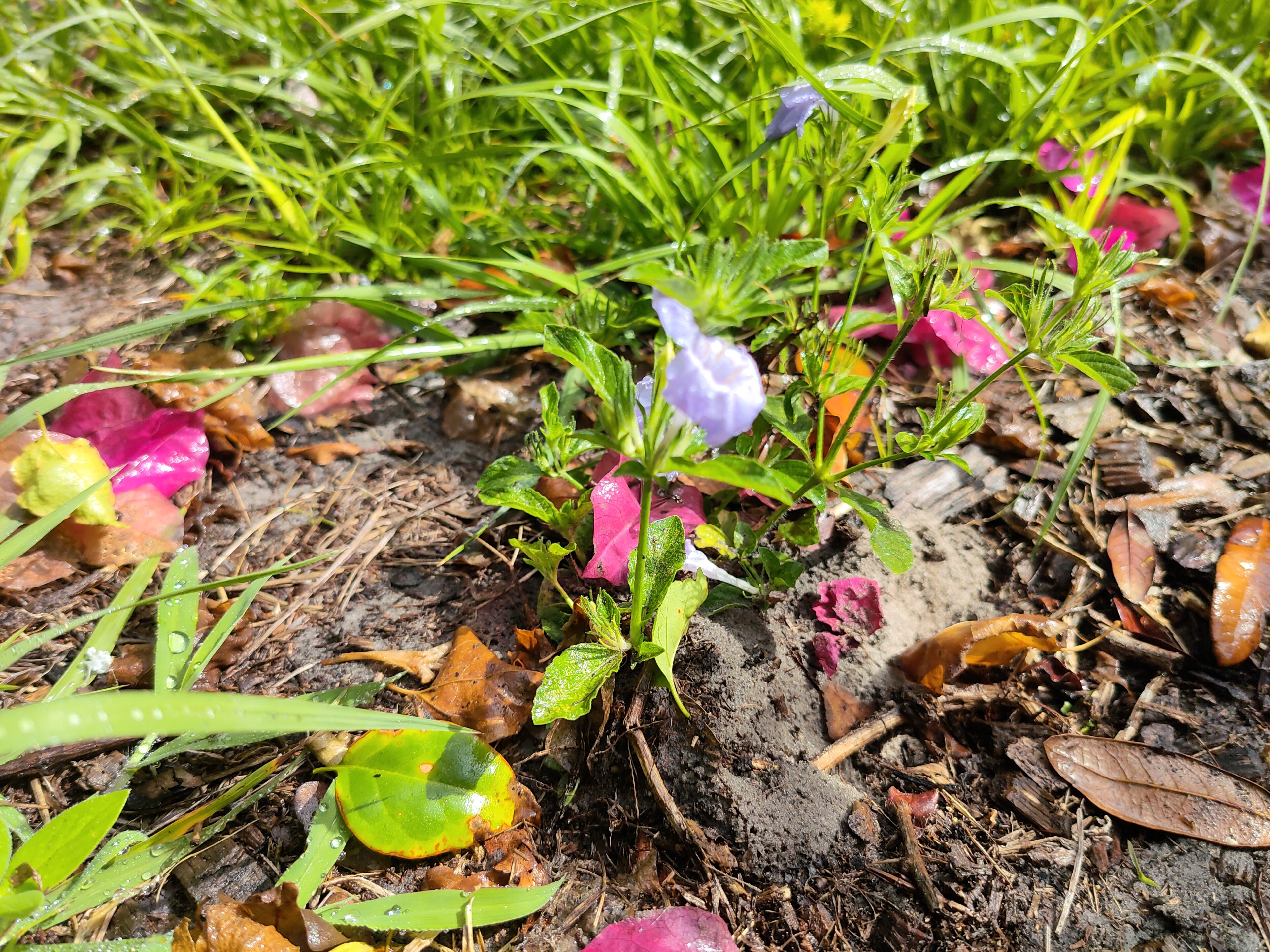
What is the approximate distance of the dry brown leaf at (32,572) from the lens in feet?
4.97

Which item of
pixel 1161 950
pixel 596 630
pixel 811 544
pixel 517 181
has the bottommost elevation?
pixel 1161 950

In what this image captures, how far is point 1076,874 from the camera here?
117 centimetres

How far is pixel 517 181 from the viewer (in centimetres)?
231

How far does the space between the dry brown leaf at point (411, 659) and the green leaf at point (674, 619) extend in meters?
0.47

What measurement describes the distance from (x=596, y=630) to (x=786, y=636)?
43cm

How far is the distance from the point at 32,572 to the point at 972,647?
1.97 m

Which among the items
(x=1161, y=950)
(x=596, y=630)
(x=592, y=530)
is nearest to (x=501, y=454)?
(x=592, y=530)

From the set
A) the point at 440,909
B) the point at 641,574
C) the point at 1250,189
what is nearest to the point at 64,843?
the point at 440,909

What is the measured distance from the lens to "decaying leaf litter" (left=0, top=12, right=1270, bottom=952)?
3.65ft

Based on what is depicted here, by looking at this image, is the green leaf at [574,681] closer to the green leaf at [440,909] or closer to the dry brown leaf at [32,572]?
the green leaf at [440,909]

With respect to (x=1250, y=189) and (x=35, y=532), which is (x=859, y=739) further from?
(x=1250, y=189)

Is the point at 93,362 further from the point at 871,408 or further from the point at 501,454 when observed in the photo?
the point at 871,408

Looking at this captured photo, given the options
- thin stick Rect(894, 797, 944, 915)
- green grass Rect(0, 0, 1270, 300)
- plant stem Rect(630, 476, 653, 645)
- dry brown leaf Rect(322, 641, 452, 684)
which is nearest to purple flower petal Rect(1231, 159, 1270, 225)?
green grass Rect(0, 0, 1270, 300)

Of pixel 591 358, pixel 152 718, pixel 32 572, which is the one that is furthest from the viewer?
pixel 32 572
